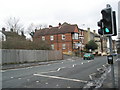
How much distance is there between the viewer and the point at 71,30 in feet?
183

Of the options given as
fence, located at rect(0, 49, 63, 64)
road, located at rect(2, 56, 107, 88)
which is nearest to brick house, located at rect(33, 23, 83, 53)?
fence, located at rect(0, 49, 63, 64)

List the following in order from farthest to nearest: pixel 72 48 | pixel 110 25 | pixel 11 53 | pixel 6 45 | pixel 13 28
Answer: pixel 13 28, pixel 72 48, pixel 6 45, pixel 11 53, pixel 110 25

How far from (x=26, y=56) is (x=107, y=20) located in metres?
23.7

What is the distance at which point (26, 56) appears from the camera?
1125 inches

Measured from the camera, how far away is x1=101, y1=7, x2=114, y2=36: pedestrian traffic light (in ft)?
19.8

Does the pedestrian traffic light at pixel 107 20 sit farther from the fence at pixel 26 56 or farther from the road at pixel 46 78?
the fence at pixel 26 56

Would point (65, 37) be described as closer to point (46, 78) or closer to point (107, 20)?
point (46, 78)

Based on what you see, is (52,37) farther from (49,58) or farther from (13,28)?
(49,58)

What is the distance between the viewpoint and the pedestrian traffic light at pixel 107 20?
603 centimetres

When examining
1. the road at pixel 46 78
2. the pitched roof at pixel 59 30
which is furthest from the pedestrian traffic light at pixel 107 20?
the pitched roof at pixel 59 30

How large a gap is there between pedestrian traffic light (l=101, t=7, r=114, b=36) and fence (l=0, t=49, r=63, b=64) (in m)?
19.3

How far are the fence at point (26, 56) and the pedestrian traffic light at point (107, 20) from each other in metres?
19.3

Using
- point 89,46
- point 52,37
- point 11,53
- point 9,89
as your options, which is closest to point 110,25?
point 9,89

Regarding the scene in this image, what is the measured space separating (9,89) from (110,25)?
5084mm
